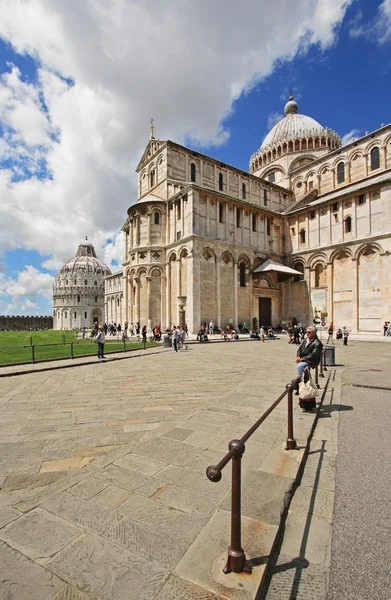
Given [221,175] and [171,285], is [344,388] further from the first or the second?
[221,175]

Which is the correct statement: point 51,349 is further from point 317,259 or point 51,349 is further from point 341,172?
point 341,172

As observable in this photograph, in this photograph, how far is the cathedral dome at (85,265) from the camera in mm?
95688

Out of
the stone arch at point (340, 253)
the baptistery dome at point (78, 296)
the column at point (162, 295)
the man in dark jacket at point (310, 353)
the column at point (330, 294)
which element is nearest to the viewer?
the man in dark jacket at point (310, 353)

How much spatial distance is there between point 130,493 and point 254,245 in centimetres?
3168

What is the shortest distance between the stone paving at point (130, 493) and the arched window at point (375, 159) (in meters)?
36.3

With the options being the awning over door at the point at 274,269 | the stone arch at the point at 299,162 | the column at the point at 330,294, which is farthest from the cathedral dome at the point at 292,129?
the column at the point at 330,294

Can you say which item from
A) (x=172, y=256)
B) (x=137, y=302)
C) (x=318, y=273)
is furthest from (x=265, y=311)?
(x=137, y=302)

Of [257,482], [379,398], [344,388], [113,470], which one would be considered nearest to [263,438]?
[257,482]

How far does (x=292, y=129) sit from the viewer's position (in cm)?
4375

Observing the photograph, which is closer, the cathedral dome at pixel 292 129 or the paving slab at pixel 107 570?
the paving slab at pixel 107 570

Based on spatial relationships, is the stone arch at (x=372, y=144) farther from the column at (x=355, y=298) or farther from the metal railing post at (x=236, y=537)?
the metal railing post at (x=236, y=537)

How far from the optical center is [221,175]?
35750mm

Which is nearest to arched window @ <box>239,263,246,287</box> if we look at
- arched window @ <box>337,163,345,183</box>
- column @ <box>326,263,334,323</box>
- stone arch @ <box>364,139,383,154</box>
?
column @ <box>326,263,334,323</box>

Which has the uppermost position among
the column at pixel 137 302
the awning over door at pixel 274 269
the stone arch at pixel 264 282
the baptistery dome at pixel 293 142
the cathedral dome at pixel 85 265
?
the baptistery dome at pixel 293 142
